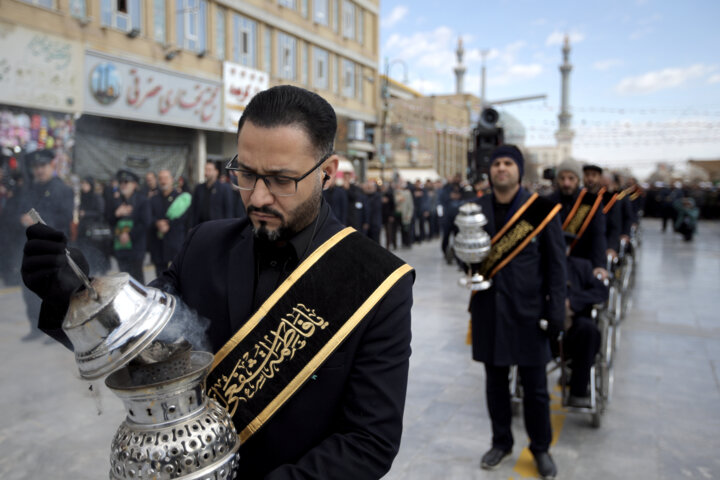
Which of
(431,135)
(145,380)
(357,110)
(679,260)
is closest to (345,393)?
(145,380)

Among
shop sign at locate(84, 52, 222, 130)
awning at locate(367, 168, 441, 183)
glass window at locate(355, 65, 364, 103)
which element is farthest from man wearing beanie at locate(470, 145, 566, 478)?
awning at locate(367, 168, 441, 183)

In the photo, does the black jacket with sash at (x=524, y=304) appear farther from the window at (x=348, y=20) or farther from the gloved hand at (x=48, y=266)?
the window at (x=348, y=20)

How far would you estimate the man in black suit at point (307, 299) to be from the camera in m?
1.47

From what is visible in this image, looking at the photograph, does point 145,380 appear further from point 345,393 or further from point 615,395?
point 615,395

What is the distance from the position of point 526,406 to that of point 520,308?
664 millimetres

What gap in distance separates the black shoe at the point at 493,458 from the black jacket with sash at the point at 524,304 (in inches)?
24.9

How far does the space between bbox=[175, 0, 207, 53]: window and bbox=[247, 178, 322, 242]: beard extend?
1797 cm

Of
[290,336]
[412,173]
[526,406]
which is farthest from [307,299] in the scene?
[412,173]

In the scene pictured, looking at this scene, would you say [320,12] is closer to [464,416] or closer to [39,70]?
[39,70]

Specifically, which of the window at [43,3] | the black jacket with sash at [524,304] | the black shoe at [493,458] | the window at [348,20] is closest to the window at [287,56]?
the window at [348,20]

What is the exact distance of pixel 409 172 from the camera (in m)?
40.9

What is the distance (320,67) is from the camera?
2597 centimetres

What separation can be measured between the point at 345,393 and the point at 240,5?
70.2 feet

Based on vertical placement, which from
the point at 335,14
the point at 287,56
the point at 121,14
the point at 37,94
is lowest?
the point at 37,94
